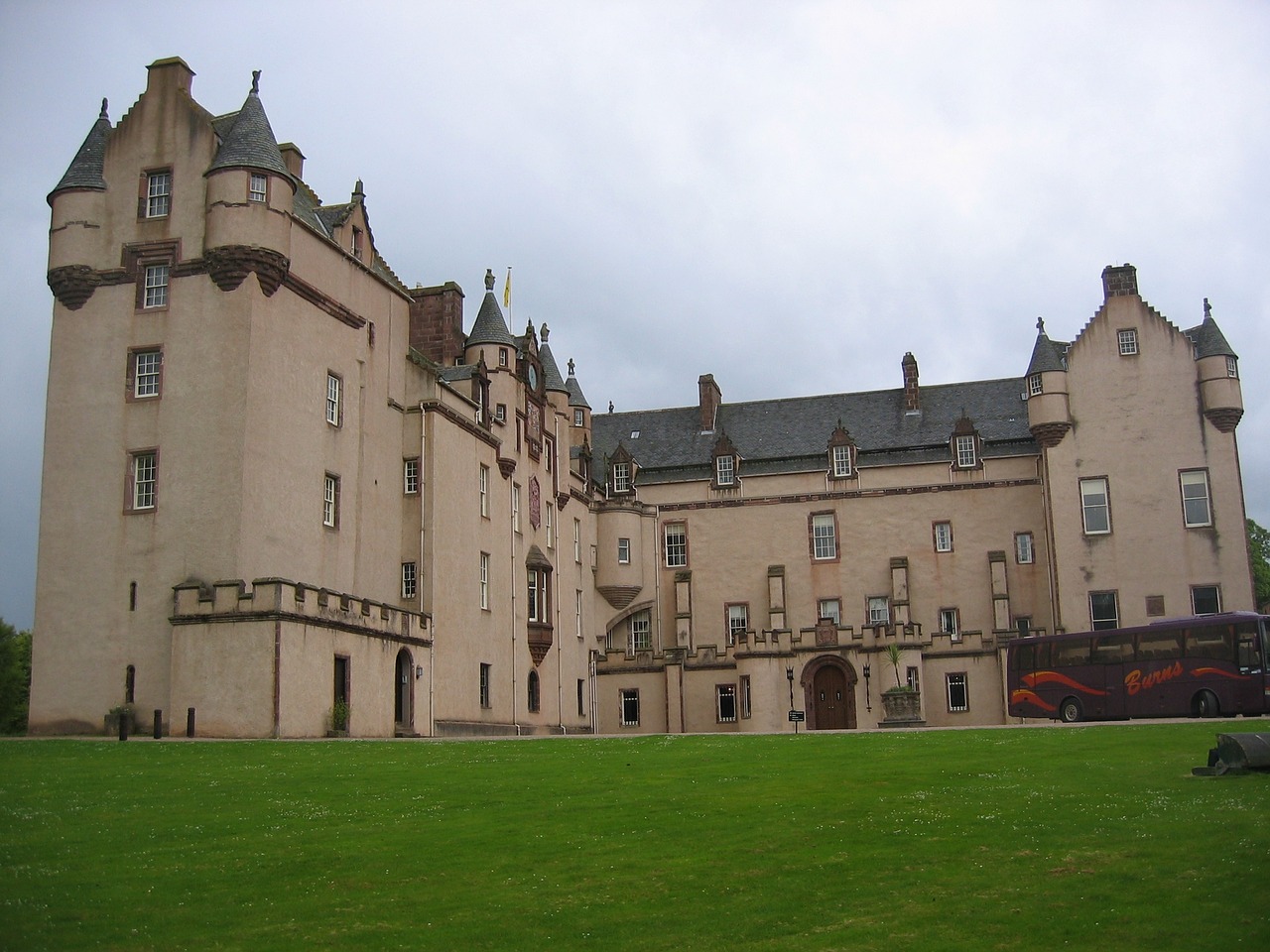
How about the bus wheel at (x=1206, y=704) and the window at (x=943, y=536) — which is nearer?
the bus wheel at (x=1206, y=704)

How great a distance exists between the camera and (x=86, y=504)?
38.9m

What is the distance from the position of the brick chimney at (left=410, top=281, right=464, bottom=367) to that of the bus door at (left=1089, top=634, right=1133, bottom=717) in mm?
27384

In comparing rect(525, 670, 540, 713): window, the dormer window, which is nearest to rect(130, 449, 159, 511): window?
rect(525, 670, 540, 713): window

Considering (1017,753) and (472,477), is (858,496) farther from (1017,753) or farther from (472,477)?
(1017,753)

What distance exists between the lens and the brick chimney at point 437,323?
53.3m

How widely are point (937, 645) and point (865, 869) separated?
44394 millimetres

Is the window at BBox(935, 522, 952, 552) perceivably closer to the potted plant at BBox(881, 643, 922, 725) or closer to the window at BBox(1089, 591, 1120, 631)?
the window at BBox(1089, 591, 1120, 631)

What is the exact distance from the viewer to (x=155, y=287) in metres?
39.7

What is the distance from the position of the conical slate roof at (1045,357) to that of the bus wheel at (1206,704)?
22.1 m

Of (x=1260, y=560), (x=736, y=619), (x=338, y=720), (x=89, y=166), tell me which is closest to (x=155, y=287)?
(x=89, y=166)

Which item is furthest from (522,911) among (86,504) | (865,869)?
(86,504)

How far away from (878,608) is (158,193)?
3834 cm

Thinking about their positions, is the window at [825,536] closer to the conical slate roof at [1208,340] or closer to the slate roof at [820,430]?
the slate roof at [820,430]

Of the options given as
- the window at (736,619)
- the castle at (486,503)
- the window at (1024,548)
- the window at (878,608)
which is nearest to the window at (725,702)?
the castle at (486,503)
